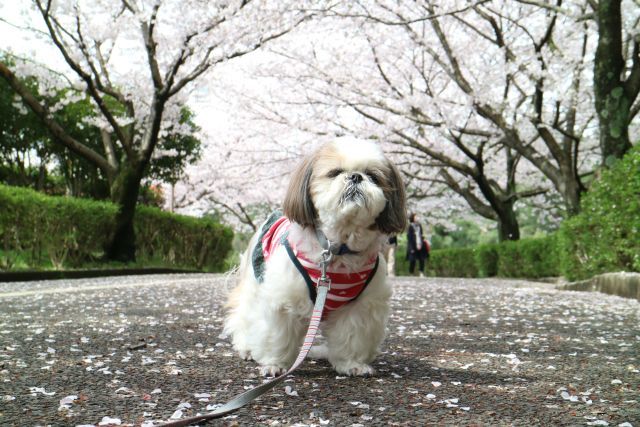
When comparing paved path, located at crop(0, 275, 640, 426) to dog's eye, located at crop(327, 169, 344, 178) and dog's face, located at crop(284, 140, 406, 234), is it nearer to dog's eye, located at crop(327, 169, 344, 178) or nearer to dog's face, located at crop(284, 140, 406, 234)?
dog's face, located at crop(284, 140, 406, 234)

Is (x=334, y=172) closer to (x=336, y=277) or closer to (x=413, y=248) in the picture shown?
(x=336, y=277)

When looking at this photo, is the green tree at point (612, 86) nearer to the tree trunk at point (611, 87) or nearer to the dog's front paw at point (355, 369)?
the tree trunk at point (611, 87)

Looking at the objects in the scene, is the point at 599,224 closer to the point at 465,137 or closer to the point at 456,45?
the point at 456,45

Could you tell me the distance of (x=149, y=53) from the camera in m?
12.8

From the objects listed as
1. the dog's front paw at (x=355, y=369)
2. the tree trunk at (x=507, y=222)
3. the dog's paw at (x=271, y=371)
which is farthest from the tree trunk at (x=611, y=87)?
→ the dog's paw at (x=271, y=371)

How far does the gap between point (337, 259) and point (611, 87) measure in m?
8.73

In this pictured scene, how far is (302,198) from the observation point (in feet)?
9.32

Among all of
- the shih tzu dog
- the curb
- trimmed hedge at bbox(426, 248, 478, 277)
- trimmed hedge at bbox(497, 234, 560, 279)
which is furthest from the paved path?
trimmed hedge at bbox(426, 248, 478, 277)

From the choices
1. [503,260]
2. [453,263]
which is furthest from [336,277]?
[453,263]

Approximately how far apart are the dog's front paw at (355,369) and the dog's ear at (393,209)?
696 millimetres

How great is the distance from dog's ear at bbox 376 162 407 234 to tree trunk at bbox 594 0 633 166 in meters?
8.19

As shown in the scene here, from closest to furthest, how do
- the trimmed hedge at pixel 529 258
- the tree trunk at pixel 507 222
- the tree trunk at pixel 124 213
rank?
the tree trunk at pixel 124 213
the trimmed hedge at pixel 529 258
the tree trunk at pixel 507 222

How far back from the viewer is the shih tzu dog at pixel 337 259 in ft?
8.96

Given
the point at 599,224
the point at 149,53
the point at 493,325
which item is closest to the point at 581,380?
the point at 493,325
